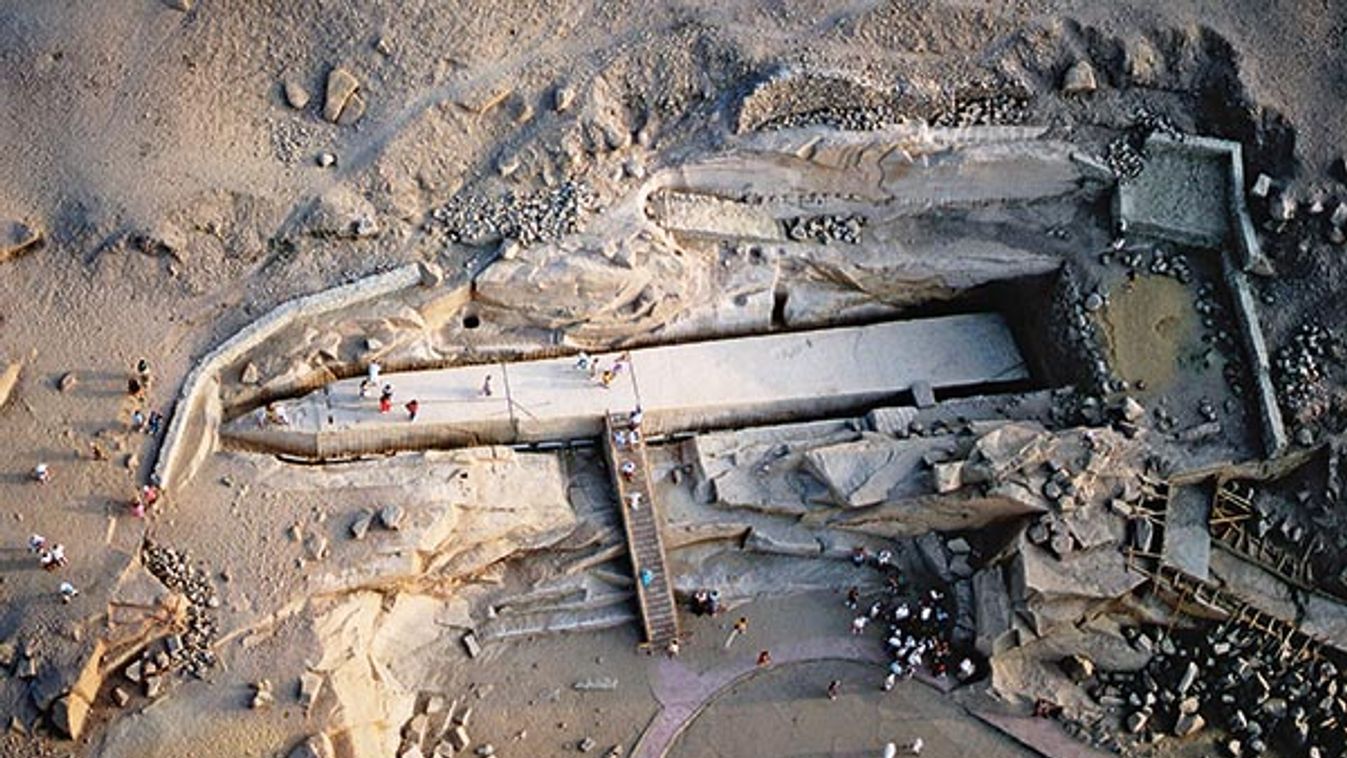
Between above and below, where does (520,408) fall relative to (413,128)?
below

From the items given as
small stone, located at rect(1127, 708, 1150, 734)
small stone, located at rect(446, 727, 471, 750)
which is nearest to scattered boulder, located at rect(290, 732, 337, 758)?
small stone, located at rect(446, 727, 471, 750)

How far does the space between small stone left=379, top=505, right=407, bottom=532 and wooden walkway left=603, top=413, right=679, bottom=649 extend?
2.94 metres

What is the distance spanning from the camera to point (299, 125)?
926 inches

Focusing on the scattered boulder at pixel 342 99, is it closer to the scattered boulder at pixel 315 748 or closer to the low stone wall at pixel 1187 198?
the scattered boulder at pixel 315 748

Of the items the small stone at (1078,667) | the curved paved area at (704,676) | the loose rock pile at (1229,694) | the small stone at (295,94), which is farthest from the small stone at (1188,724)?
the small stone at (295,94)

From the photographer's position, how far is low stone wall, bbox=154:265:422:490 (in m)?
22.3

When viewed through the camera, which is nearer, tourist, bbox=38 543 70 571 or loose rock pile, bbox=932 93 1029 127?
tourist, bbox=38 543 70 571

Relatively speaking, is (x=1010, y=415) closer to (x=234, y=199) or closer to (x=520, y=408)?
(x=520, y=408)

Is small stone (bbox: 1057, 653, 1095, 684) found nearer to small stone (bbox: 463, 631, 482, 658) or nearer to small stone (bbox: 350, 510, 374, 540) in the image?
small stone (bbox: 463, 631, 482, 658)

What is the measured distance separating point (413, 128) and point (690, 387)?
504cm

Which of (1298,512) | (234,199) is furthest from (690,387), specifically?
(1298,512)

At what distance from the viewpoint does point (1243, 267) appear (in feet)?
76.9

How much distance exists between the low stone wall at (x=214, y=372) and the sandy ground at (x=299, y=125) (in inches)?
10.3

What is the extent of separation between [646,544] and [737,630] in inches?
66.5
